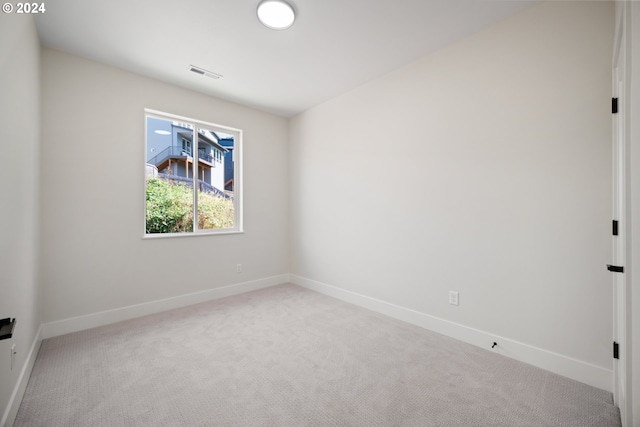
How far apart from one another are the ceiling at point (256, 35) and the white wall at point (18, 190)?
417 millimetres

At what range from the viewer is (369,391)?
72.5 inches

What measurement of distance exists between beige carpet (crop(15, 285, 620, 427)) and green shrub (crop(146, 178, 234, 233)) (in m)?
1.22

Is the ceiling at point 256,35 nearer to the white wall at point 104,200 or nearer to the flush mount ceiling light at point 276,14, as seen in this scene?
the flush mount ceiling light at point 276,14

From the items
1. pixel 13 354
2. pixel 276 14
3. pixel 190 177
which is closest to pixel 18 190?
pixel 13 354

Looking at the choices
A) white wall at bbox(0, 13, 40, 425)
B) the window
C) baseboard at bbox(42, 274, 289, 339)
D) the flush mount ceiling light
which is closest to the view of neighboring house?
the window

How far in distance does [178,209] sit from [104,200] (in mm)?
817

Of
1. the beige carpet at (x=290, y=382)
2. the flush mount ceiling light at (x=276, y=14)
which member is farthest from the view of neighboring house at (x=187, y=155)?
the flush mount ceiling light at (x=276, y=14)

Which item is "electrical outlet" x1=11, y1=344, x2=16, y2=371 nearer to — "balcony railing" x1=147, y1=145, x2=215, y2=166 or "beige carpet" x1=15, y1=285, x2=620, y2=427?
"beige carpet" x1=15, y1=285, x2=620, y2=427

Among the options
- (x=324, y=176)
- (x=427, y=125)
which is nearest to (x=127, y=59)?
(x=324, y=176)

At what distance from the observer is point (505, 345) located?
230 cm

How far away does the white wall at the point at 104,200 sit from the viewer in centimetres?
267

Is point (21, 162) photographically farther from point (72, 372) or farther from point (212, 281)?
point (212, 281)

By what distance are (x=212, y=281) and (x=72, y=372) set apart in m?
1.79

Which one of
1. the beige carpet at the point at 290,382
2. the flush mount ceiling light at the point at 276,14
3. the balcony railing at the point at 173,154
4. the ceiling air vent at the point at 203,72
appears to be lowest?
the beige carpet at the point at 290,382
